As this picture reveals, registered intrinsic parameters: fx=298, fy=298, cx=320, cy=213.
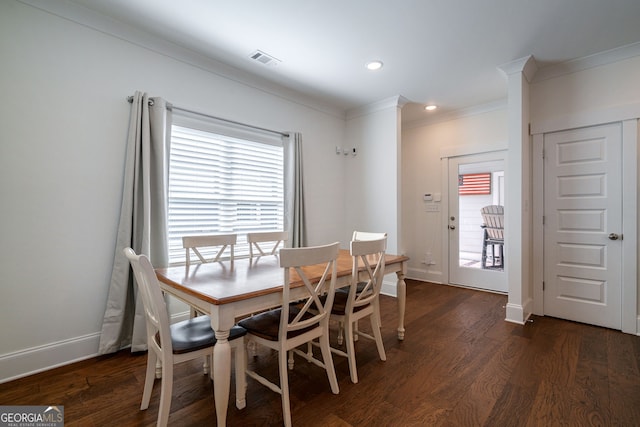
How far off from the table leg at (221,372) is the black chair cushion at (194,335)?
17 centimetres

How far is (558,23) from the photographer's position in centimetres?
243

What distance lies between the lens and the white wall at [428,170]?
4312 mm

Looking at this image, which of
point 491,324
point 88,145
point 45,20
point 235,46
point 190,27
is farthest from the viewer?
point 491,324

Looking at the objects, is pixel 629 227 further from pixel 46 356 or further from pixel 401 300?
pixel 46 356

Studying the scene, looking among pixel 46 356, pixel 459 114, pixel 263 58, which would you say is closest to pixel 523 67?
pixel 459 114

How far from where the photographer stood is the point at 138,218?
2.51m

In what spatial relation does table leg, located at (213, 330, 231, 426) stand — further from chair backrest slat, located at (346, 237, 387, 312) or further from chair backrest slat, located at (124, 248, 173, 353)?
chair backrest slat, located at (346, 237, 387, 312)

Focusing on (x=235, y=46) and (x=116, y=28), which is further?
(x=235, y=46)

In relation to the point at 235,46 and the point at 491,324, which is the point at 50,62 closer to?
the point at 235,46

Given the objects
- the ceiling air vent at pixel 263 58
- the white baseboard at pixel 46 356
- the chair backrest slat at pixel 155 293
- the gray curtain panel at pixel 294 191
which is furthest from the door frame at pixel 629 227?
the white baseboard at pixel 46 356

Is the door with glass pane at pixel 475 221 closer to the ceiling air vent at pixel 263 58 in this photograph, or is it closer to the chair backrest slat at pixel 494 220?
the chair backrest slat at pixel 494 220

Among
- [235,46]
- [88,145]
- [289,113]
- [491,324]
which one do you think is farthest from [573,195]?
[88,145]

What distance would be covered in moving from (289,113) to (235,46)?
3.91 feet

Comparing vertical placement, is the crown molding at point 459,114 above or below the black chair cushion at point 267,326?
above
